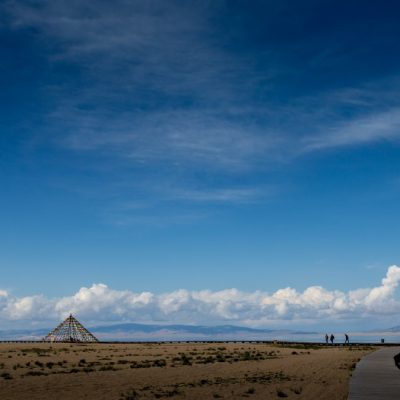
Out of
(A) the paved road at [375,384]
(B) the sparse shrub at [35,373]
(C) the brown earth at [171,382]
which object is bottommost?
(C) the brown earth at [171,382]

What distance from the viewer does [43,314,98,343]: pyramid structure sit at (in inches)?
4336

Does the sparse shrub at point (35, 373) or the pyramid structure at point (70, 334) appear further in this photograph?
the pyramid structure at point (70, 334)

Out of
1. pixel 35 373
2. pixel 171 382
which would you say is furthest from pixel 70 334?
pixel 171 382

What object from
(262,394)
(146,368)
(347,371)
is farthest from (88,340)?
(262,394)

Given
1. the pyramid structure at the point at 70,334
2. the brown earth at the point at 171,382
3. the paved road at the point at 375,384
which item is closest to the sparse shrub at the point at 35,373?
the brown earth at the point at 171,382

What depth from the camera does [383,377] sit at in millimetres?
25750

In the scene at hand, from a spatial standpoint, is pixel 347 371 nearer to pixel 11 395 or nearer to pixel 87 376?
pixel 87 376

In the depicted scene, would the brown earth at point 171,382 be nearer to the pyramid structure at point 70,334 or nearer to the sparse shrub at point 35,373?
the sparse shrub at point 35,373

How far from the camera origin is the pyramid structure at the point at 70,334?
11012 cm

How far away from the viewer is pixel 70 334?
112m

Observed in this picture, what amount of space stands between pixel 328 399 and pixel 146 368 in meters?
19.1

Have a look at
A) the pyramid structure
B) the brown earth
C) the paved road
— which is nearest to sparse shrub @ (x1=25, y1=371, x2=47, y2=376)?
the brown earth

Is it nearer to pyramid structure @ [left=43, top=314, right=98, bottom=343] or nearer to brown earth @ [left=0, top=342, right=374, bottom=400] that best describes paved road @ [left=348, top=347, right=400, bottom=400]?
brown earth @ [left=0, top=342, right=374, bottom=400]

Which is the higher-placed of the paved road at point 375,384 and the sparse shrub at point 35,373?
the paved road at point 375,384
